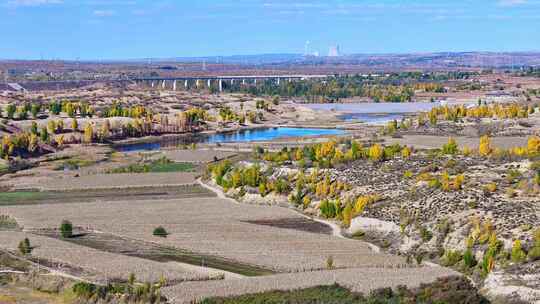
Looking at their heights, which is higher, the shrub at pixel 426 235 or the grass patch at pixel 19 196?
the shrub at pixel 426 235

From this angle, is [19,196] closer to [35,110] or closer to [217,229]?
[217,229]

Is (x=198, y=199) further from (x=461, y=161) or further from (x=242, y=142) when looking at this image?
(x=242, y=142)

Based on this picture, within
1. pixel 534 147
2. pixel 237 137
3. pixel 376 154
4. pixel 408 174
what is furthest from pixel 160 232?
pixel 237 137

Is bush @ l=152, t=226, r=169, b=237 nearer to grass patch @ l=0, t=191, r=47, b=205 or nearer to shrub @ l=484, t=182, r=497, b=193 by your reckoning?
grass patch @ l=0, t=191, r=47, b=205

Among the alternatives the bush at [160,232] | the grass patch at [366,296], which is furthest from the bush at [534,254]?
the bush at [160,232]

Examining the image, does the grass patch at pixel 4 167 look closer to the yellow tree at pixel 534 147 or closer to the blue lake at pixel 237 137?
the blue lake at pixel 237 137

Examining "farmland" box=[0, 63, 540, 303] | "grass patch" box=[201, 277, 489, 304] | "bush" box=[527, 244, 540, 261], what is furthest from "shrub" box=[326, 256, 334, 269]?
"bush" box=[527, 244, 540, 261]
